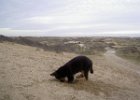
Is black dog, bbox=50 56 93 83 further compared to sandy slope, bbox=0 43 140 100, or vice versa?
black dog, bbox=50 56 93 83

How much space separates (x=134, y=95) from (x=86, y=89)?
255 cm

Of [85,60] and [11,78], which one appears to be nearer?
[11,78]

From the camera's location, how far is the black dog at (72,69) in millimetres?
13470

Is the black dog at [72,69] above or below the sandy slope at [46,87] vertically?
above

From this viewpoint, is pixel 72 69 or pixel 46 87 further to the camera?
pixel 72 69

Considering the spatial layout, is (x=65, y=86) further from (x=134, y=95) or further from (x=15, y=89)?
(x=134, y=95)

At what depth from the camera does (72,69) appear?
1366 cm

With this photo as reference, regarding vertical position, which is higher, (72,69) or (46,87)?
(72,69)

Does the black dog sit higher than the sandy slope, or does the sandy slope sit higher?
the black dog

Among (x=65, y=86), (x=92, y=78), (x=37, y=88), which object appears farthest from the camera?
(x=92, y=78)

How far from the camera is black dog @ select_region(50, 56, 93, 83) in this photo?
13.5 m

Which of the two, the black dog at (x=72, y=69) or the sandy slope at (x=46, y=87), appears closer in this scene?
the sandy slope at (x=46, y=87)

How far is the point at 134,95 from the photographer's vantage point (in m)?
13.6

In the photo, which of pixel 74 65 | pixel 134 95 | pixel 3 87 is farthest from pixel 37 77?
pixel 134 95
